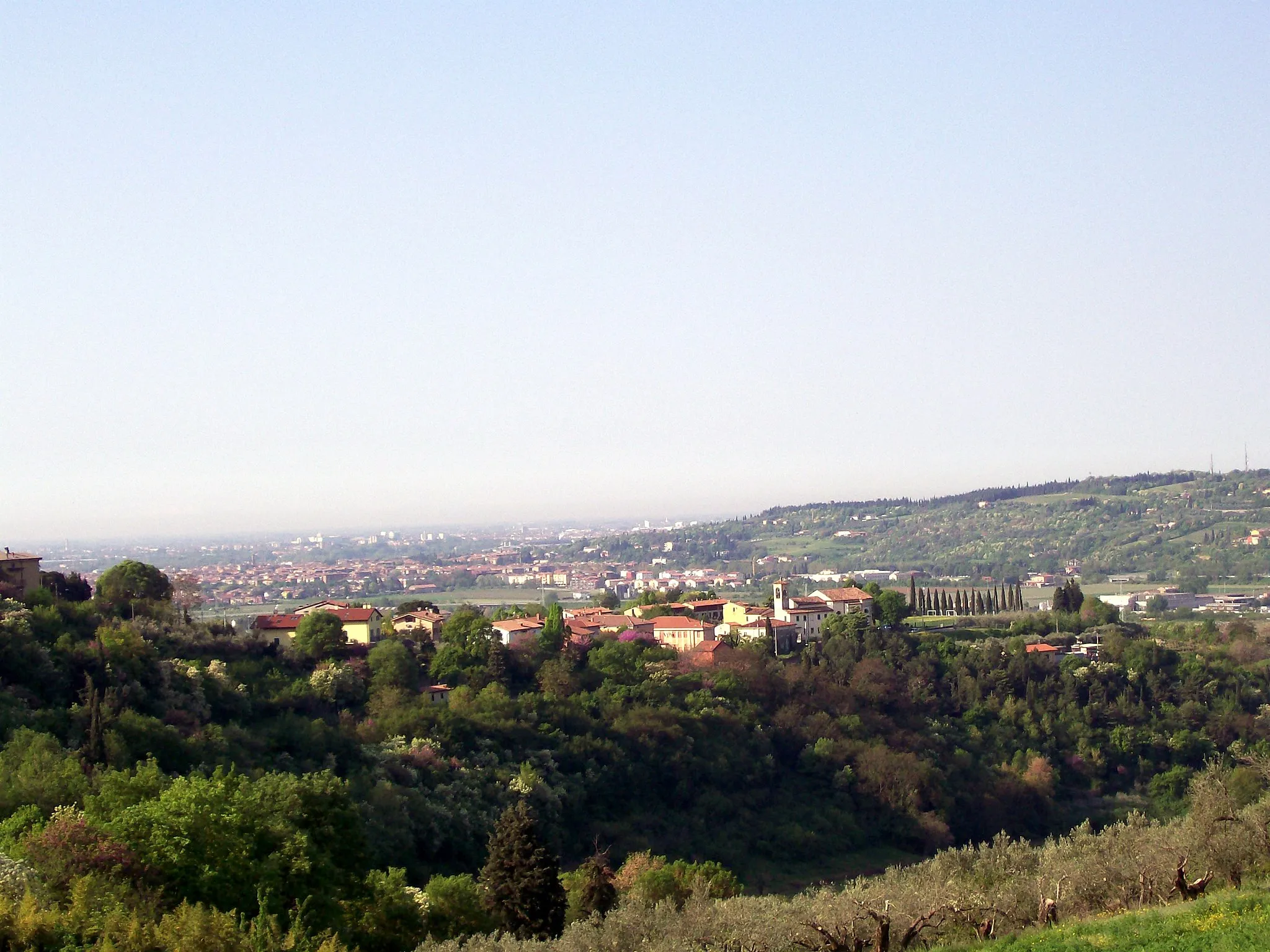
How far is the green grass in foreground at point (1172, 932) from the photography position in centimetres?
1744

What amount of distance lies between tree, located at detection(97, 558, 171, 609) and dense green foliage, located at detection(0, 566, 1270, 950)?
0.54m

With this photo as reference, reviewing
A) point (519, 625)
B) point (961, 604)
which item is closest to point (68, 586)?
point (519, 625)

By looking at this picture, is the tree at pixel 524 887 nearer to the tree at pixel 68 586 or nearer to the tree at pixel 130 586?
the tree at pixel 130 586

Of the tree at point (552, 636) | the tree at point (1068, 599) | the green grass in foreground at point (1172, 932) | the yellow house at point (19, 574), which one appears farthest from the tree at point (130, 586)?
the tree at point (1068, 599)

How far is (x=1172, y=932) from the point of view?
18250mm

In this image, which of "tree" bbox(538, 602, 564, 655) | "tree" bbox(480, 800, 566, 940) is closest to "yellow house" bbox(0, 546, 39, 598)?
"tree" bbox(538, 602, 564, 655)

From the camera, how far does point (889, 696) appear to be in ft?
182

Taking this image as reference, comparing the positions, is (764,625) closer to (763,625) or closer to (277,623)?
(763,625)

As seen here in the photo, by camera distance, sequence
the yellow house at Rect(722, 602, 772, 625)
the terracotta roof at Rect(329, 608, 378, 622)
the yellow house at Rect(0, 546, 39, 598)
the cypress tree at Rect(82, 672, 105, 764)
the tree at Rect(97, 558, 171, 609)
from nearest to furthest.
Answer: the cypress tree at Rect(82, 672, 105, 764) < the yellow house at Rect(0, 546, 39, 598) < the tree at Rect(97, 558, 171, 609) < the terracotta roof at Rect(329, 608, 378, 622) < the yellow house at Rect(722, 602, 772, 625)

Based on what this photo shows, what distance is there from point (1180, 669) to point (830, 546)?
136 m

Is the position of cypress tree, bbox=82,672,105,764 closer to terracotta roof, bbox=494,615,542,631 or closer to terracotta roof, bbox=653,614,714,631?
terracotta roof, bbox=494,615,542,631

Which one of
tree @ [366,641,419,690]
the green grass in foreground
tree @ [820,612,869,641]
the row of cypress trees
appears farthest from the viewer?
the row of cypress trees

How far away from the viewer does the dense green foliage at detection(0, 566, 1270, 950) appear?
21281 millimetres

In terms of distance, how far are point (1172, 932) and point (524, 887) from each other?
1029 centimetres
